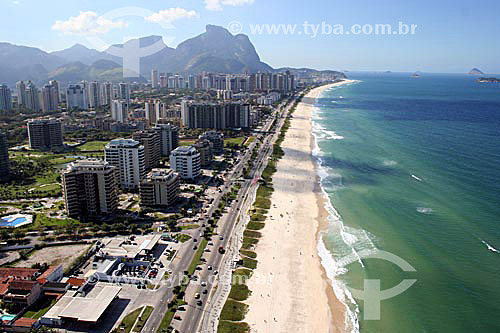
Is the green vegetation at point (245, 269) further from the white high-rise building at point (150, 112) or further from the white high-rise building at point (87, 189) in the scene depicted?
the white high-rise building at point (150, 112)

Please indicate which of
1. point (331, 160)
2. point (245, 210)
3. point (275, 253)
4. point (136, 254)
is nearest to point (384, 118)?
point (331, 160)

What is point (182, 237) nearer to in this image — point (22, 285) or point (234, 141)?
point (22, 285)

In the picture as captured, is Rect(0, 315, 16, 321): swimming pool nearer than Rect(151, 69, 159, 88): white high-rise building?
Yes

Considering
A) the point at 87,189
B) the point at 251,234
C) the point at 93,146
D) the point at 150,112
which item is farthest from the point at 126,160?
the point at 150,112

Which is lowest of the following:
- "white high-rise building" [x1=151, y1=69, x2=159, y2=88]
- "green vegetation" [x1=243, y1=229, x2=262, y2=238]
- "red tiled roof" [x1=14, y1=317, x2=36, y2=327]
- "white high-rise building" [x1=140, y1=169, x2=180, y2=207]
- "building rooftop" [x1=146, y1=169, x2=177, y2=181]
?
"red tiled roof" [x1=14, y1=317, x2=36, y2=327]

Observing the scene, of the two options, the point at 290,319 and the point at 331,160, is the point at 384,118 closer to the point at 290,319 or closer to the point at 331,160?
the point at 331,160

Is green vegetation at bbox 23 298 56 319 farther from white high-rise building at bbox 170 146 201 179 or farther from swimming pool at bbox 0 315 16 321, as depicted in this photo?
white high-rise building at bbox 170 146 201 179

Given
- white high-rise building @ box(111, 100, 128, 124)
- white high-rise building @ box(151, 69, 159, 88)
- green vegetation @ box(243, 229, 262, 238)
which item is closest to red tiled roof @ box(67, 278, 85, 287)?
green vegetation @ box(243, 229, 262, 238)
